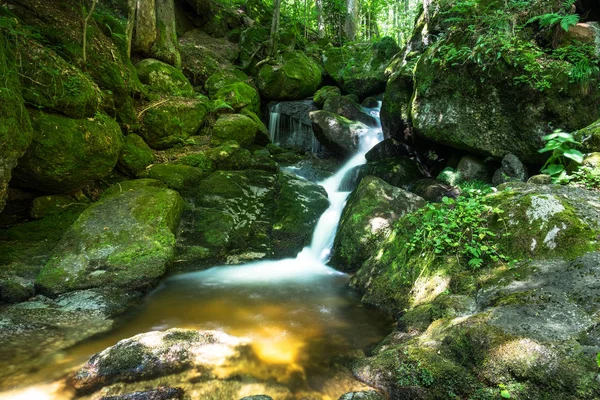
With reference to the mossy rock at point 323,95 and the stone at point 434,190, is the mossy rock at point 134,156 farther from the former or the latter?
the mossy rock at point 323,95

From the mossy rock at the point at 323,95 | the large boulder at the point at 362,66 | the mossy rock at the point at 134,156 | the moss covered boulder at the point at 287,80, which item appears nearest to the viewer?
the mossy rock at the point at 134,156

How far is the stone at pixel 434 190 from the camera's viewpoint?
23.1 feet

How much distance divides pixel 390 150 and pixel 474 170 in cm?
249

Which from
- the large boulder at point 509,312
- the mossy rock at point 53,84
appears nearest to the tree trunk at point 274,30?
the mossy rock at point 53,84

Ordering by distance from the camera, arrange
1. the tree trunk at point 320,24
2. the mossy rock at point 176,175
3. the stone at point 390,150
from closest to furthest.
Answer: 1. the mossy rock at point 176,175
2. the stone at point 390,150
3. the tree trunk at point 320,24

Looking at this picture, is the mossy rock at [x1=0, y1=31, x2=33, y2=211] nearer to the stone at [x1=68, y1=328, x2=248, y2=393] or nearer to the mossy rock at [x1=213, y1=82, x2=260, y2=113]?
the stone at [x1=68, y1=328, x2=248, y2=393]

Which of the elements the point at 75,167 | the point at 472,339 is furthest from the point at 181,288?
the point at 472,339

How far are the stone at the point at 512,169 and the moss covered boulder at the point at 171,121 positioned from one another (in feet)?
26.9

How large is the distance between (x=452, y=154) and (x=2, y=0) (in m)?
9.97

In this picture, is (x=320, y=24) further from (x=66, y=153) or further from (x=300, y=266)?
(x=66, y=153)

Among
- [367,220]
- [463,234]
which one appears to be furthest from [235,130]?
[463,234]

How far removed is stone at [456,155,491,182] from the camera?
23.3ft

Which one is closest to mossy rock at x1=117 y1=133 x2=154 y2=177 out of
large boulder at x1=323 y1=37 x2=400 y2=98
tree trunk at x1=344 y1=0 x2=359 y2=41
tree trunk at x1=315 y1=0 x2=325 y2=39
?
large boulder at x1=323 y1=37 x2=400 y2=98

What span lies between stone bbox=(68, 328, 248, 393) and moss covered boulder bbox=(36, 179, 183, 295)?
6.44 ft
